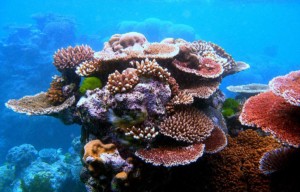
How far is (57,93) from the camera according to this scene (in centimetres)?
573

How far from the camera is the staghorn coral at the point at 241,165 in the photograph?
4.13m

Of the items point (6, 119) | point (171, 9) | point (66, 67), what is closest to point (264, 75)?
point (6, 119)

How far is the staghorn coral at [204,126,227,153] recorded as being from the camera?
4.25 meters

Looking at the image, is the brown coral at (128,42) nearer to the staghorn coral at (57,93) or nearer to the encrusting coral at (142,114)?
the encrusting coral at (142,114)

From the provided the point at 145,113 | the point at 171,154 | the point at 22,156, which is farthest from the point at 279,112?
the point at 22,156

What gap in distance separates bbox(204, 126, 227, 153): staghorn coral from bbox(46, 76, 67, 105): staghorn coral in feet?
10.8

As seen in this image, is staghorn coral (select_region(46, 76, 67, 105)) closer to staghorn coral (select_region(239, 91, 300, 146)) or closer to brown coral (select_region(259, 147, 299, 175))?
staghorn coral (select_region(239, 91, 300, 146))

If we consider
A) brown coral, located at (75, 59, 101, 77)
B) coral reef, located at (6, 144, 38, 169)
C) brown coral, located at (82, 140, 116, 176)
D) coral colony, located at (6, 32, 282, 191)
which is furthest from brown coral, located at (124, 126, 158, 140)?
coral reef, located at (6, 144, 38, 169)

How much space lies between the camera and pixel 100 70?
16.4 ft

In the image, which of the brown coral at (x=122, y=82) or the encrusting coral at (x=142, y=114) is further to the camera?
the brown coral at (x=122, y=82)

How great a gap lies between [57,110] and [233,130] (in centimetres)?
393

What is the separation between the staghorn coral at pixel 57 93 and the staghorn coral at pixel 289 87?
14.0 feet

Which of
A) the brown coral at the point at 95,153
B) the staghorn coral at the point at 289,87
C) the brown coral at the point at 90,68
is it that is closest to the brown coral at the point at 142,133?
the brown coral at the point at 95,153

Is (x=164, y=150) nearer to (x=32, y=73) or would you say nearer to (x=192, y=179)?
(x=192, y=179)
